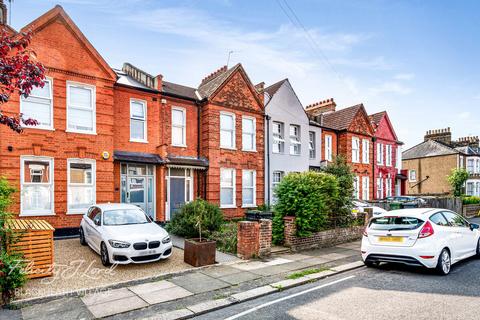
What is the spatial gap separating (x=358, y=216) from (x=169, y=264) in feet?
29.9

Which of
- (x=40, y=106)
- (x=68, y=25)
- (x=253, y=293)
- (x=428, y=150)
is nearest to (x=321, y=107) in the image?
(x=428, y=150)

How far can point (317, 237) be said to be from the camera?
11.2m

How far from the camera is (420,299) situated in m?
5.89

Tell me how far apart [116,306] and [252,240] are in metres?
4.51

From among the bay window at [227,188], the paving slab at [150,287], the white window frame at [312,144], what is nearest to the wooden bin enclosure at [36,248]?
the paving slab at [150,287]

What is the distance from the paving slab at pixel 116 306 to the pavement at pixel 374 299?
130 centimetres

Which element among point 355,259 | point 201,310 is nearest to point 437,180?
point 355,259

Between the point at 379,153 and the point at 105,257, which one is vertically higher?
the point at 379,153

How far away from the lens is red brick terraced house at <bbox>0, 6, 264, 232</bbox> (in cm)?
1214

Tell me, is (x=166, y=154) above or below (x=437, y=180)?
above

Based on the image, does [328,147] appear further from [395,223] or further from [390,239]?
[390,239]

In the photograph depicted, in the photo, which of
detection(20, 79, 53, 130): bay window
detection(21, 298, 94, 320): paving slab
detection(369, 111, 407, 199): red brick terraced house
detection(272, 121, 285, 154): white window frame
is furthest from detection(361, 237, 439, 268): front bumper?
detection(369, 111, 407, 199): red brick terraced house

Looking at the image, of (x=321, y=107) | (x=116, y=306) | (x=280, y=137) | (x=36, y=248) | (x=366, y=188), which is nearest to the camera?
(x=116, y=306)

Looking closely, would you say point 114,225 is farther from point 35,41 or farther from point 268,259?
point 35,41
